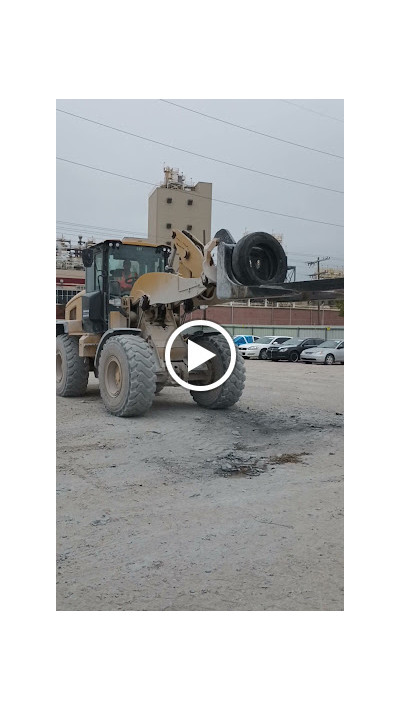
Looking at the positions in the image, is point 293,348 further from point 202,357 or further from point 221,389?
point 202,357

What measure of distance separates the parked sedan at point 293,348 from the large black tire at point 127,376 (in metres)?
1.26

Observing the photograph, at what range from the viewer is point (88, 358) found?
6.23 meters

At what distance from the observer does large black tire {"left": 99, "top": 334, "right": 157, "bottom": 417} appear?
5.40 metres

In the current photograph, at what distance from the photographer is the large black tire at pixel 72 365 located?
549 cm

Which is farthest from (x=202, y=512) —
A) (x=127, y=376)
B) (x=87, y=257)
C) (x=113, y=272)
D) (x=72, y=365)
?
(x=113, y=272)

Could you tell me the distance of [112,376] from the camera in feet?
19.6

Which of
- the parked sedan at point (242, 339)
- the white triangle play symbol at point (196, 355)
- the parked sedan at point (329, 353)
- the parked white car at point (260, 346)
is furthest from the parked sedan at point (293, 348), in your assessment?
the white triangle play symbol at point (196, 355)

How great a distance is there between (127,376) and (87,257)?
5.26 feet

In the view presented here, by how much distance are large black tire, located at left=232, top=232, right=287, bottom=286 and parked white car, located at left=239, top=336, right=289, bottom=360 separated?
89 cm

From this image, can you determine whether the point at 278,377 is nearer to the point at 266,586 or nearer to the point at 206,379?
the point at 206,379

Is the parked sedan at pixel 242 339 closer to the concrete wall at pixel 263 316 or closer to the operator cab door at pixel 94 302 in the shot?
the concrete wall at pixel 263 316

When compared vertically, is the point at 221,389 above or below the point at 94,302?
below

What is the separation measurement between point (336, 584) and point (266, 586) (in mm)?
388

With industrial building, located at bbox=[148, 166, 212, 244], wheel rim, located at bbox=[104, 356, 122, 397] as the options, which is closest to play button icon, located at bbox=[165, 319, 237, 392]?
industrial building, located at bbox=[148, 166, 212, 244]
